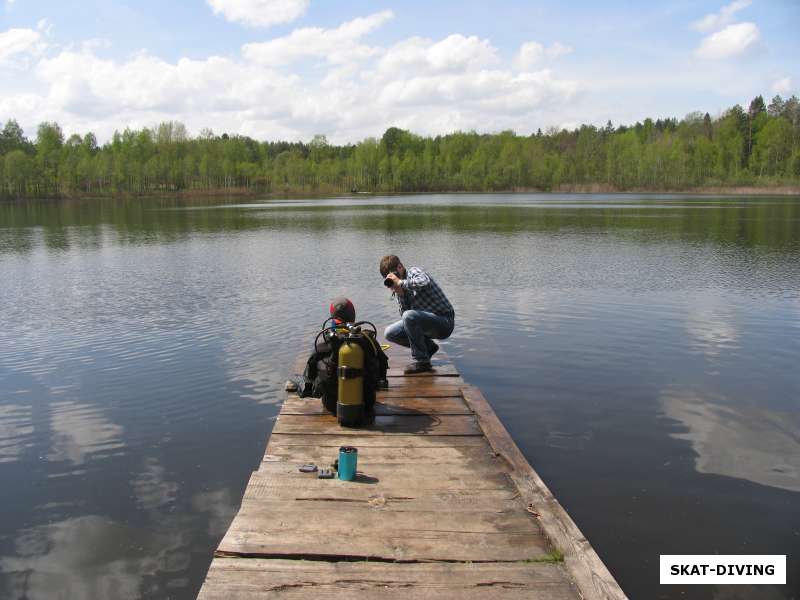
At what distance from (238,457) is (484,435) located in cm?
327

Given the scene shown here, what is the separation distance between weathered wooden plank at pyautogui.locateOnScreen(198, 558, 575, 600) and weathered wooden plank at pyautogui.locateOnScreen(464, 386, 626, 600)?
Result: 0.14 metres

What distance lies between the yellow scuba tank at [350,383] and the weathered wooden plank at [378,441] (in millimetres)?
244

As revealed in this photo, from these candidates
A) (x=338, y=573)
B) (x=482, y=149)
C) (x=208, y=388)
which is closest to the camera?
(x=338, y=573)

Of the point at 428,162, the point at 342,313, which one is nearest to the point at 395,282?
the point at 342,313

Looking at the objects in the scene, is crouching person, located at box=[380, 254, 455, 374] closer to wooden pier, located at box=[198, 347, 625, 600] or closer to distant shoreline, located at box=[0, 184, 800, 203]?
wooden pier, located at box=[198, 347, 625, 600]

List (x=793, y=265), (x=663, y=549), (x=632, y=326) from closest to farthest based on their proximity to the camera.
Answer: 1. (x=663, y=549)
2. (x=632, y=326)
3. (x=793, y=265)

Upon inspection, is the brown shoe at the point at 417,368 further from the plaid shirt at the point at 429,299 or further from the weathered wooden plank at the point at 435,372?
the plaid shirt at the point at 429,299

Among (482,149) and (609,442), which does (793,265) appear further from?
(482,149)

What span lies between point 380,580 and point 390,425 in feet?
10.1

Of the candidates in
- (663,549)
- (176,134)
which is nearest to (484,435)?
(663,549)

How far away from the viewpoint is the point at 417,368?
9625 millimetres

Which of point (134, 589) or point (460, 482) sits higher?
point (460, 482)

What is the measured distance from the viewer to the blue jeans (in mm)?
9359

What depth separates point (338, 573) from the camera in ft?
13.9
